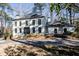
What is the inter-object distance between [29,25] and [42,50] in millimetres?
327

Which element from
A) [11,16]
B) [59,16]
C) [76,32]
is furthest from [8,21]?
[76,32]

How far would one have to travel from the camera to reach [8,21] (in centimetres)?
265

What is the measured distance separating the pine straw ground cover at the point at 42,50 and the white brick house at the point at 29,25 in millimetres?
175

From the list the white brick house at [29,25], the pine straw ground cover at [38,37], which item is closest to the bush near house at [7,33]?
the white brick house at [29,25]

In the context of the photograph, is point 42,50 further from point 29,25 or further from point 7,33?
point 7,33

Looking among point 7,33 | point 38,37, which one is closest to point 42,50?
point 38,37

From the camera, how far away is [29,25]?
2633 mm

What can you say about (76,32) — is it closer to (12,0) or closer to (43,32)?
(43,32)

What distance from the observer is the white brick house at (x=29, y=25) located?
262 centimetres

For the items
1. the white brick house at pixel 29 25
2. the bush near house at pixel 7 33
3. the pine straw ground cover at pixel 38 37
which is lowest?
the pine straw ground cover at pixel 38 37

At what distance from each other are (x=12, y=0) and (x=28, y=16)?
0.86ft

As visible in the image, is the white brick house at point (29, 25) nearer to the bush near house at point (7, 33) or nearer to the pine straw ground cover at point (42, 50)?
the bush near house at point (7, 33)

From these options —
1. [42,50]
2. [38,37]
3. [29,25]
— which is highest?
[29,25]

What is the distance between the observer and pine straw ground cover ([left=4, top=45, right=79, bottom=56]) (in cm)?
261
